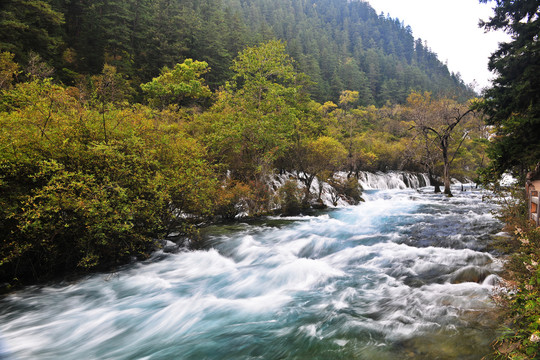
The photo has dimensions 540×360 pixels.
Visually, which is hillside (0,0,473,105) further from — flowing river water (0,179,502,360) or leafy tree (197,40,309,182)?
flowing river water (0,179,502,360)

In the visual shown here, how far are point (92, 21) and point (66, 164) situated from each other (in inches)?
1280

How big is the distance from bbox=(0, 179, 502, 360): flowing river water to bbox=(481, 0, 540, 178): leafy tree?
3003mm

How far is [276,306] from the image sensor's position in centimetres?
607

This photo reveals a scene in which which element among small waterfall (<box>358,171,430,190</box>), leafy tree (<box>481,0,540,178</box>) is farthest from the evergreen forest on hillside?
leafy tree (<box>481,0,540,178</box>)

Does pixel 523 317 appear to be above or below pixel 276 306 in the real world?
above

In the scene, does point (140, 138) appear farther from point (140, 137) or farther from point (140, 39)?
point (140, 39)

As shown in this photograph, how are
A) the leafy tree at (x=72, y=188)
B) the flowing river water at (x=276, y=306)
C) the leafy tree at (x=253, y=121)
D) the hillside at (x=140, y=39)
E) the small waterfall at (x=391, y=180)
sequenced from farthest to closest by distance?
the small waterfall at (x=391, y=180) < the hillside at (x=140, y=39) < the leafy tree at (x=253, y=121) < the leafy tree at (x=72, y=188) < the flowing river water at (x=276, y=306)

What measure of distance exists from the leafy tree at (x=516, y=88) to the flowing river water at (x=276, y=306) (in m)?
3.00

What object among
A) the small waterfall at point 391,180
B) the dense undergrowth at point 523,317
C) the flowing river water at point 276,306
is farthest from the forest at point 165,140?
the small waterfall at point 391,180

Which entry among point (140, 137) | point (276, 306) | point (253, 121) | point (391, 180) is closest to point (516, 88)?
point (276, 306)

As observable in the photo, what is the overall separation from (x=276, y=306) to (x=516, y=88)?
989 cm

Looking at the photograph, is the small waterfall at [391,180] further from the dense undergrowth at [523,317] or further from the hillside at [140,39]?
the dense undergrowth at [523,317]

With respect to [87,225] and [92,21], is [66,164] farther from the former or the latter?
[92,21]

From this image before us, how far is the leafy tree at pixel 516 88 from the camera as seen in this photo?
8.16m
